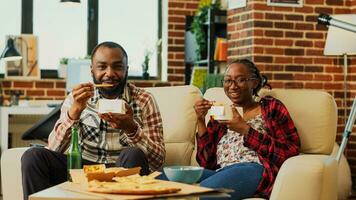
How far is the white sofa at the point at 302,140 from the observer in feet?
9.16

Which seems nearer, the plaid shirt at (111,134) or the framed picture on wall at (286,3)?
the plaid shirt at (111,134)

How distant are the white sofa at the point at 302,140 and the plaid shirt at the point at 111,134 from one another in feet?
0.92

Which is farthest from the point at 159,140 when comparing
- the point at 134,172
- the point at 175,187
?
the point at 175,187

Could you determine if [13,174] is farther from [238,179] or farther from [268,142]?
[268,142]

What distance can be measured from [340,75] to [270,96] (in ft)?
6.45

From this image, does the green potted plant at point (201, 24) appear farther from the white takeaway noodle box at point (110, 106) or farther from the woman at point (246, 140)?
the white takeaway noodle box at point (110, 106)

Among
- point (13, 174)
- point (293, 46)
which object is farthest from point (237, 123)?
point (293, 46)

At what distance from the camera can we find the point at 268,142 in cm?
317

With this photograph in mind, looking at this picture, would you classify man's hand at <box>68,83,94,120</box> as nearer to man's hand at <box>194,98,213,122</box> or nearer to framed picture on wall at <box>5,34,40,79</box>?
man's hand at <box>194,98,213,122</box>

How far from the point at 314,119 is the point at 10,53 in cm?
350

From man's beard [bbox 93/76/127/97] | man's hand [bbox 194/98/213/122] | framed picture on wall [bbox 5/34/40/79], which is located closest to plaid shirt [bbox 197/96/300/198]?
man's hand [bbox 194/98/213/122]

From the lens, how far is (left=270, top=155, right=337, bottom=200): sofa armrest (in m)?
2.78

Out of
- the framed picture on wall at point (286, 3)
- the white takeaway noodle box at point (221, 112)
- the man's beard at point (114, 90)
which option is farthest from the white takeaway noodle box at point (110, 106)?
the framed picture on wall at point (286, 3)

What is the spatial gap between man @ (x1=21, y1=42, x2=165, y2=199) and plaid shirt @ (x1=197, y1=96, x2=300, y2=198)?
0.96 ft
